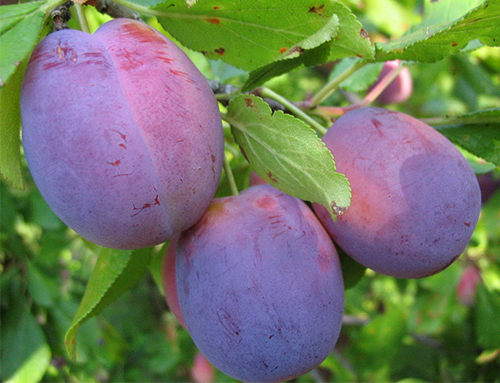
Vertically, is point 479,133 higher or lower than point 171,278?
higher

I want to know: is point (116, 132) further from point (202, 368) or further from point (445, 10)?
point (202, 368)

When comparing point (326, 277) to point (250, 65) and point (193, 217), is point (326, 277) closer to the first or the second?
point (193, 217)

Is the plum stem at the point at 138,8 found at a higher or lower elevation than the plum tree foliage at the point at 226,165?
higher

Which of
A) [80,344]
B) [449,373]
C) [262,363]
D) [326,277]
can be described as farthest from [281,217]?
[449,373]

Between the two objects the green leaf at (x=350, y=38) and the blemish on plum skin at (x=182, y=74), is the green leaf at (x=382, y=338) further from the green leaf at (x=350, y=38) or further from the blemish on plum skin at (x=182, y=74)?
the blemish on plum skin at (x=182, y=74)

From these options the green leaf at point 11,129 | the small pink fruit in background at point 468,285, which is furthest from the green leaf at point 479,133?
the small pink fruit in background at point 468,285

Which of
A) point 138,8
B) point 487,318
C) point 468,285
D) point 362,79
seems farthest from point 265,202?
point 468,285
